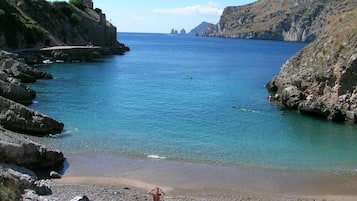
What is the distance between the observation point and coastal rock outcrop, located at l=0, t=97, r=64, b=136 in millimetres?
38906

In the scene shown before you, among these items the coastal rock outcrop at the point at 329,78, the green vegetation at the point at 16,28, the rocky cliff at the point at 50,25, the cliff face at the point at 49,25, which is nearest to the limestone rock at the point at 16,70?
the rocky cliff at the point at 50,25

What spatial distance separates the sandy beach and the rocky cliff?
78188 millimetres

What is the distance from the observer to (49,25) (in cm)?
13212

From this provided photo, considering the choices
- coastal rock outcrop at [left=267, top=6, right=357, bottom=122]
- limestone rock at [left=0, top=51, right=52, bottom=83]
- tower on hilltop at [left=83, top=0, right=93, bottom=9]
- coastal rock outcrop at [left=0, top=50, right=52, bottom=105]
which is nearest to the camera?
coastal rock outcrop at [left=0, top=50, right=52, bottom=105]

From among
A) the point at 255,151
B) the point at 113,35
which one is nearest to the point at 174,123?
the point at 255,151

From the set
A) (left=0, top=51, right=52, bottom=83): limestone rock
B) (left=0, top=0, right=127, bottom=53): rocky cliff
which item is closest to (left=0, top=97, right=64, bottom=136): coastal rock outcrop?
(left=0, top=51, right=52, bottom=83): limestone rock

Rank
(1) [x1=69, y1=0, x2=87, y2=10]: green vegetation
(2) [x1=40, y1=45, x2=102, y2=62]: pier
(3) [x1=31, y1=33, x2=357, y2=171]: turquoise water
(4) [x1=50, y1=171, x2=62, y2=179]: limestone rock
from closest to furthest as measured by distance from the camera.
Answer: (4) [x1=50, y1=171, x2=62, y2=179]: limestone rock → (3) [x1=31, y1=33, x2=357, y2=171]: turquoise water → (2) [x1=40, y1=45, x2=102, y2=62]: pier → (1) [x1=69, y1=0, x2=87, y2=10]: green vegetation

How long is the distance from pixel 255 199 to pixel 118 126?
69.7ft

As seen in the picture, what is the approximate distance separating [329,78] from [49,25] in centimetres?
9373

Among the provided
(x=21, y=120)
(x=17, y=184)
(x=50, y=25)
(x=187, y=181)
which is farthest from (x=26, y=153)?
(x=50, y=25)

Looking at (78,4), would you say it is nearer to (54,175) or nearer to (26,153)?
(26,153)

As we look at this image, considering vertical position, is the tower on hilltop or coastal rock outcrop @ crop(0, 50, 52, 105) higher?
the tower on hilltop

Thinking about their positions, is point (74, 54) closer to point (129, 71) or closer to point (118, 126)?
point (129, 71)

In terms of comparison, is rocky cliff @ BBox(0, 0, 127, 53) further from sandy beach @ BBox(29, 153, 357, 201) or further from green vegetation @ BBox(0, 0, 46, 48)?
sandy beach @ BBox(29, 153, 357, 201)
